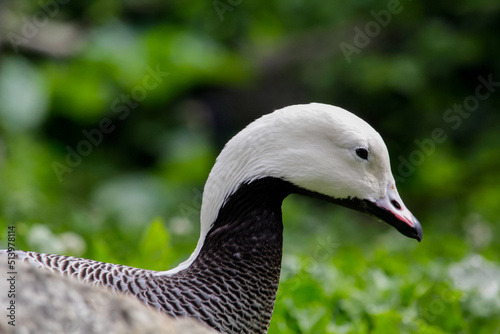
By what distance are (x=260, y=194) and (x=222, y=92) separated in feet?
23.4

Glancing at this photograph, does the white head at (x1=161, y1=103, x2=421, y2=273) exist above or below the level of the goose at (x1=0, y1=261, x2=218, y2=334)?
below

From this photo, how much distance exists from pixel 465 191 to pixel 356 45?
7.13 feet

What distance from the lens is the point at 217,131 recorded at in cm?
1023

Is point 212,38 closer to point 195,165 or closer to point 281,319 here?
point 195,165

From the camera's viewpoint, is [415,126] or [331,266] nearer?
[331,266]

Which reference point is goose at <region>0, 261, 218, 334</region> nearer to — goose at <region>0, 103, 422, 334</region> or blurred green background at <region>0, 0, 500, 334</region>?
goose at <region>0, 103, 422, 334</region>

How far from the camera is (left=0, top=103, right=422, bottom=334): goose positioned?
3115 mm

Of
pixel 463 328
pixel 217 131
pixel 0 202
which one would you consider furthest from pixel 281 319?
pixel 217 131

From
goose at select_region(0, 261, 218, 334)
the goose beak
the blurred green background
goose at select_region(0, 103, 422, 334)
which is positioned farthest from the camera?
the blurred green background

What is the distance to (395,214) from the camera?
3.28 metres

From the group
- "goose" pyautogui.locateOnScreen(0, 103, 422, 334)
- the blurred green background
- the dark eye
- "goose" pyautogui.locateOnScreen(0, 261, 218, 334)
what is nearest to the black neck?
"goose" pyautogui.locateOnScreen(0, 103, 422, 334)

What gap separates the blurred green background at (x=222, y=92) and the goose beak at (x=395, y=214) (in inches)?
148

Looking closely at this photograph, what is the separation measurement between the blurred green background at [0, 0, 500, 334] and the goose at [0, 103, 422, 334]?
153 inches

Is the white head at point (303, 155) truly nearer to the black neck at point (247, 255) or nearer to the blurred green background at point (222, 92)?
the black neck at point (247, 255)
